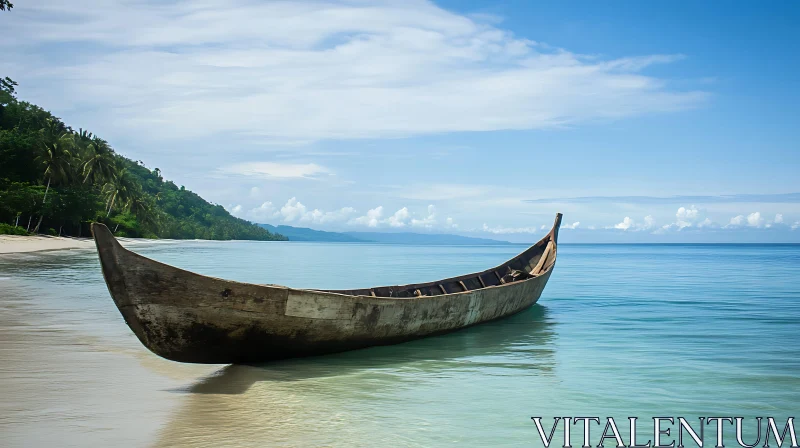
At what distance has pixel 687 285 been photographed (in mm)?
24734

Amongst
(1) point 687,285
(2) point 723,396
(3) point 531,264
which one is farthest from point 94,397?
(1) point 687,285

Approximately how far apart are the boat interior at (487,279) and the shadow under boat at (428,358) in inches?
44.1

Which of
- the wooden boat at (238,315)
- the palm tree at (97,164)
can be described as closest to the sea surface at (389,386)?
the wooden boat at (238,315)

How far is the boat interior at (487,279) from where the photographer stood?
10.7 m

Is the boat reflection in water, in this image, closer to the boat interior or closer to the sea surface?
the sea surface

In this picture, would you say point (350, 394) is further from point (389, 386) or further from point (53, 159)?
point (53, 159)

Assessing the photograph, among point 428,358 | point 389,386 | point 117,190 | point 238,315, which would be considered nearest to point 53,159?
point 117,190

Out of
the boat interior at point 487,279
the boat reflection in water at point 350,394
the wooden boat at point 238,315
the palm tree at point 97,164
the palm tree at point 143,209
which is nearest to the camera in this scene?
the boat reflection in water at point 350,394

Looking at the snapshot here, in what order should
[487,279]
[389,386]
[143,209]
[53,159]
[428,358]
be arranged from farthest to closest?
[143,209], [53,159], [487,279], [428,358], [389,386]

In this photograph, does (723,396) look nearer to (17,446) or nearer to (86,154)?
(17,446)

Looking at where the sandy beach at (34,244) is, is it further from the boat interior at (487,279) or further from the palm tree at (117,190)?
the boat interior at (487,279)

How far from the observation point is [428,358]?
28.3 feet

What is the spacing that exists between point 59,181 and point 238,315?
4863 centimetres

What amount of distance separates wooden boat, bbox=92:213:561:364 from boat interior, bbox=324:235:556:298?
1.59 m
